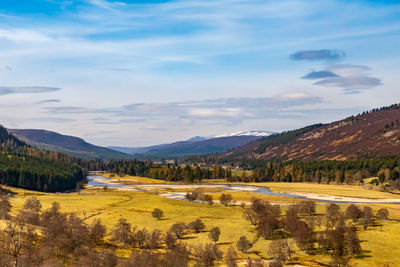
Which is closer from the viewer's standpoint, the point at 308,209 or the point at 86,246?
the point at 86,246

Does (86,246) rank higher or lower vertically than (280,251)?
lower

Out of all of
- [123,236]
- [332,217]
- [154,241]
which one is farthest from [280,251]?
[123,236]

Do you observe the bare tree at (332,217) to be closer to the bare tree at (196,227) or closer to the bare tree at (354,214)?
the bare tree at (354,214)

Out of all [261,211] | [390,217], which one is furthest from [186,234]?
[390,217]

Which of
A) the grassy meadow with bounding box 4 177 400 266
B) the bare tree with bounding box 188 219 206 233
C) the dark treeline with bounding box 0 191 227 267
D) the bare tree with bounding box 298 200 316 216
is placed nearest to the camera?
the dark treeline with bounding box 0 191 227 267

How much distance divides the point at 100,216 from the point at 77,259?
56134mm

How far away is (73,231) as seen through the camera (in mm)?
79562

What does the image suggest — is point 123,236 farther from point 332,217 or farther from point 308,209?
point 308,209

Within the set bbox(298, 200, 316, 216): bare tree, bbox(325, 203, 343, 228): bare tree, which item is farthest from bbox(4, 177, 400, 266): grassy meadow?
bbox(298, 200, 316, 216): bare tree

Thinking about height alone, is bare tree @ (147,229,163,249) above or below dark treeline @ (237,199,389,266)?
below

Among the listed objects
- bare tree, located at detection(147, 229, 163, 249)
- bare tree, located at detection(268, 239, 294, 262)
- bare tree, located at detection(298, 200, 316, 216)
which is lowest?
bare tree, located at detection(147, 229, 163, 249)

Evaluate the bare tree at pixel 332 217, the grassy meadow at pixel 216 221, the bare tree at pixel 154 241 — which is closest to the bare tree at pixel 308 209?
the bare tree at pixel 332 217

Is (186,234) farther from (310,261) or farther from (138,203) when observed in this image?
(138,203)

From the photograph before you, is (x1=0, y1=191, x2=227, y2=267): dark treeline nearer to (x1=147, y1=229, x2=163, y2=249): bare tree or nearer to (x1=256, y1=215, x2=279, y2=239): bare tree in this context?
(x1=147, y1=229, x2=163, y2=249): bare tree
